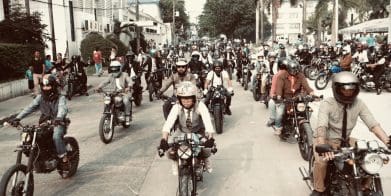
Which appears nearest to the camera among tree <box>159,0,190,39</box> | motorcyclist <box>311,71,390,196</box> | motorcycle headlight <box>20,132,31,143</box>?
motorcyclist <box>311,71,390,196</box>

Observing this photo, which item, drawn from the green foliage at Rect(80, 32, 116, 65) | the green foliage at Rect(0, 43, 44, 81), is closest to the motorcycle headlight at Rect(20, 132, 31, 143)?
the green foliage at Rect(0, 43, 44, 81)

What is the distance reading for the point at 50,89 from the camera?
20.6 feet

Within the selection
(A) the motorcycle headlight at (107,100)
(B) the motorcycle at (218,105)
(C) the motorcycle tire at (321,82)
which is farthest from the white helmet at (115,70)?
(C) the motorcycle tire at (321,82)

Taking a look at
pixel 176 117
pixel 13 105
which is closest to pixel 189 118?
pixel 176 117

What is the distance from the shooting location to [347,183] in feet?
14.1

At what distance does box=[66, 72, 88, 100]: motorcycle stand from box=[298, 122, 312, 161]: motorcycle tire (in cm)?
1091

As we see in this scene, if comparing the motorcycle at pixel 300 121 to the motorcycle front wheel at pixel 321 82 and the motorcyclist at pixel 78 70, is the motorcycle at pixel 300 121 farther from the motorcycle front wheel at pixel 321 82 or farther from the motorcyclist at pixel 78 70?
the motorcyclist at pixel 78 70

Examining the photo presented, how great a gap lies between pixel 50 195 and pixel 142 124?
527cm

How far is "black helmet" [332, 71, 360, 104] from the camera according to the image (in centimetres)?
427

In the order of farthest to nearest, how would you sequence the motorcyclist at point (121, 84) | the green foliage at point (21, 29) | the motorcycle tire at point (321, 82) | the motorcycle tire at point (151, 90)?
1. the green foliage at point (21, 29)
2. the motorcycle tire at point (321, 82)
3. the motorcycle tire at point (151, 90)
4. the motorcyclist at point (121, 84)

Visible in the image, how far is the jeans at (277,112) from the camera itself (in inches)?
328

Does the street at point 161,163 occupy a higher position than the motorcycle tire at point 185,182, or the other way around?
the motorcycle tire at point 185,182

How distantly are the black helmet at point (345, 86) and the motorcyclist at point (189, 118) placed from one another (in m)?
1.52

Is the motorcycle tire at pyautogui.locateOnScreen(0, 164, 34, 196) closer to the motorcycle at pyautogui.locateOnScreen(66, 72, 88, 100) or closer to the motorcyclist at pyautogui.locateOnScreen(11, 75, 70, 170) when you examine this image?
the motorcyclist at pyautogui.locateOnScreen(11, 75, 70, 170)
